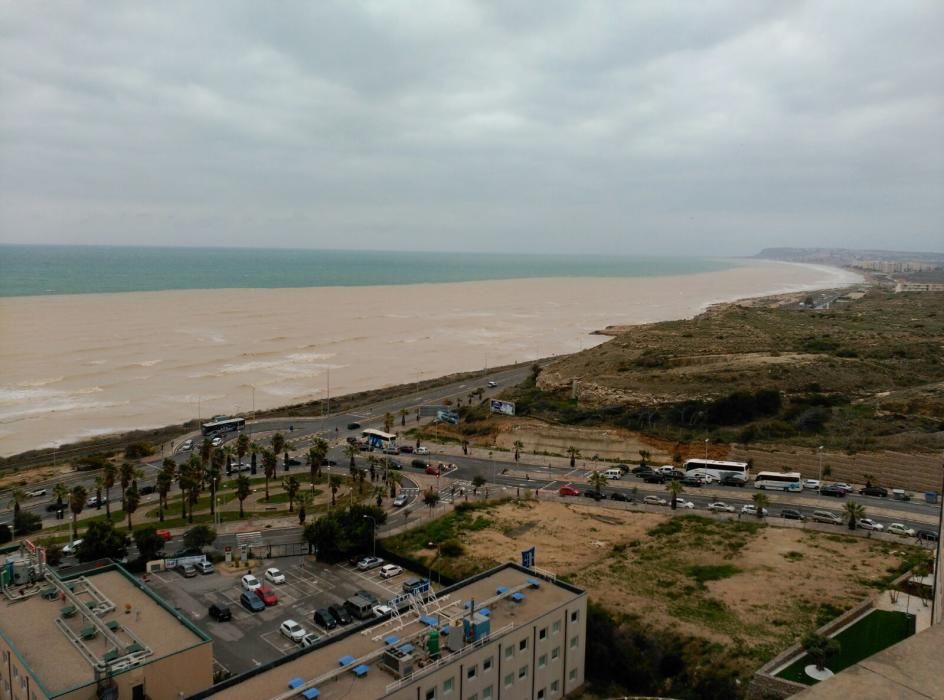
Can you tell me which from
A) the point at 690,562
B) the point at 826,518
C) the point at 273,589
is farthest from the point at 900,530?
the point at 273,589

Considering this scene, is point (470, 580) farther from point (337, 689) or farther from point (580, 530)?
point (580, 530)

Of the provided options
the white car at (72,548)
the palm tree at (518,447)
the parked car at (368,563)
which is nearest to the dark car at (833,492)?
the palm tree at (518,447)

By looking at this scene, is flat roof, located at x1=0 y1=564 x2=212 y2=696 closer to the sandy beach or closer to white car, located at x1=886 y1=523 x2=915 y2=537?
white car, located at x1=886 y1=523 x2=915 y2=537

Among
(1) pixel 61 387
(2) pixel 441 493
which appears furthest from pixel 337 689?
(1) pixel 61 387

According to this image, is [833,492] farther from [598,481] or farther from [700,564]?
[700,564]

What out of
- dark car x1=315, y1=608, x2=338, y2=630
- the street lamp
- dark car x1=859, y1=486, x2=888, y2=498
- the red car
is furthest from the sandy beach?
dark car x1=859, y1=486, x2=888, y2=498

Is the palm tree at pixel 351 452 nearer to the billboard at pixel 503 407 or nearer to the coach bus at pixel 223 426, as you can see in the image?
the coach bus at pixel 223 426
